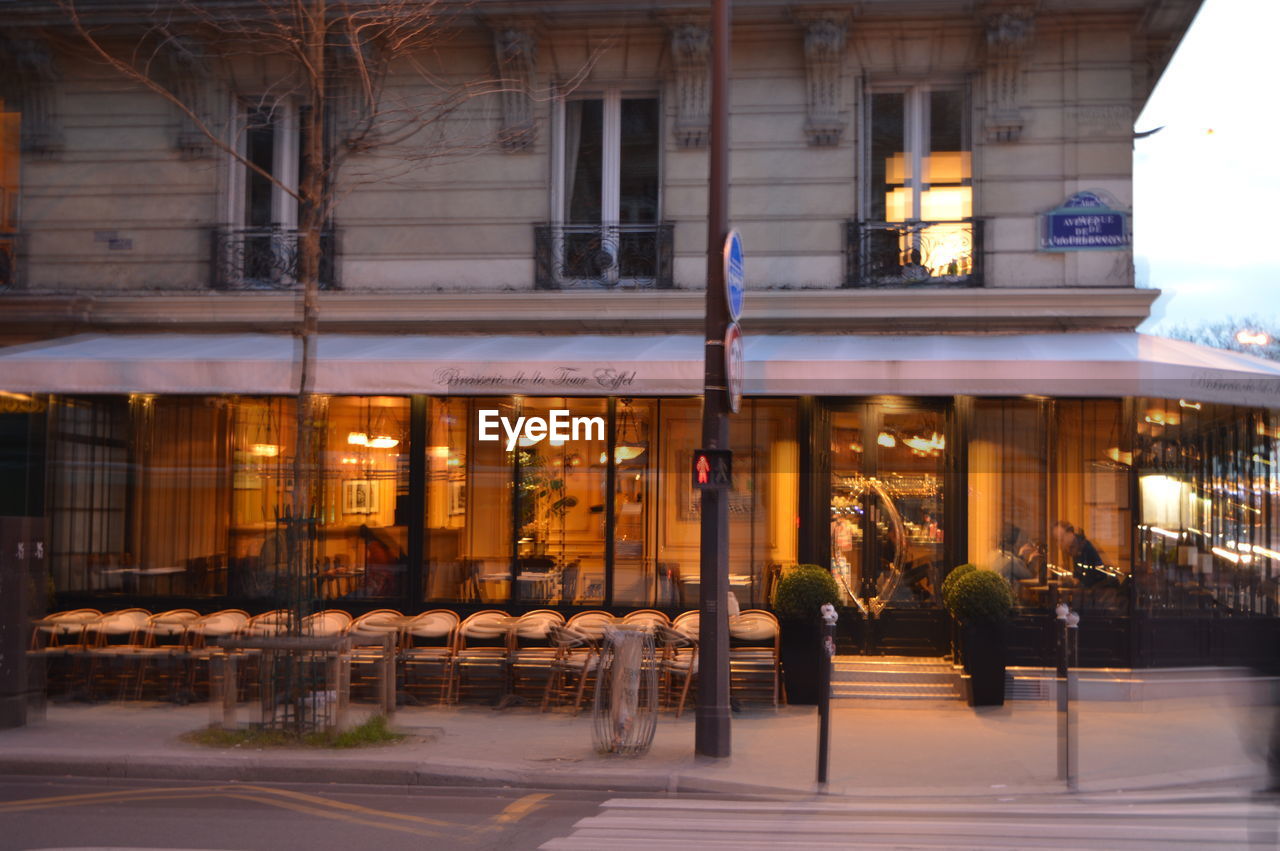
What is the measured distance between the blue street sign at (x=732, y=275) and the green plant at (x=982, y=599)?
12.8ft

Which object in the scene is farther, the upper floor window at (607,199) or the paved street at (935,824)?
the upper floor window at (607,199)

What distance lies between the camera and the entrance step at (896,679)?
12.6 metres

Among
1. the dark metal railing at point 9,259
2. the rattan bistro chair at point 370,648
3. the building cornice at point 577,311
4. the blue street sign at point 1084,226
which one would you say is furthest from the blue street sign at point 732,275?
the dark metal railing at point 9,259

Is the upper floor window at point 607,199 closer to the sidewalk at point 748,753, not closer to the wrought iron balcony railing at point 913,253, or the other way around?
the wrought iron balcony railing at point 913,253

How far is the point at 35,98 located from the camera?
1459 centimetres

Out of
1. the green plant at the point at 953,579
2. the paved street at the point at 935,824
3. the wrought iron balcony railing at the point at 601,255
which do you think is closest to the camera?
the paved street at the point at 935,824

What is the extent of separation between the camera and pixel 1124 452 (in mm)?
12750

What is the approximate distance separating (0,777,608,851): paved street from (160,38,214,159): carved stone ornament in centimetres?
773

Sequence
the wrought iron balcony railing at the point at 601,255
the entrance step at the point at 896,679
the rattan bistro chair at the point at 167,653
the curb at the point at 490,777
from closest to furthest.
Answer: the curb at the point at 490,777
the rattan bistro chair at the point at 167,653
the entrance step at the point at 896,679
the wrought iron balcony railing at the point at 601,255

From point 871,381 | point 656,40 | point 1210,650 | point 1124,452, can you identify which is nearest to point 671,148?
point 656,40

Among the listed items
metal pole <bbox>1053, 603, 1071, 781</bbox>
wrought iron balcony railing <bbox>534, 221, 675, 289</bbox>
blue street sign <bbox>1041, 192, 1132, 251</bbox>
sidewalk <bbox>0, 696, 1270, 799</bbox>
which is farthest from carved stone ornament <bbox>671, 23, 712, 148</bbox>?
metal pole <bbox>1053, 603, 1071, 781</bbox>

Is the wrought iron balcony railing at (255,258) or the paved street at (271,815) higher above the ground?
the wrought iron balcony railing at (255,258)

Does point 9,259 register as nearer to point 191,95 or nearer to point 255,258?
point 191,95
